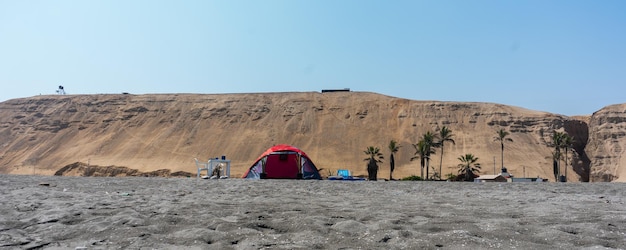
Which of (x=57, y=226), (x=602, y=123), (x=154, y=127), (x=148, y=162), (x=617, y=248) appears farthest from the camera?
(x=154, y=127)

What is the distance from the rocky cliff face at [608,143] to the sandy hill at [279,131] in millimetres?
138

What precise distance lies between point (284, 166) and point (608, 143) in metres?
51.2

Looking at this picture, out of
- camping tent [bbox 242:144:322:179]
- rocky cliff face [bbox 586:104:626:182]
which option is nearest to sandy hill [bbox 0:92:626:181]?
rocky cliff face [bbox 586:104:626:182]

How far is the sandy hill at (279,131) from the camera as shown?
6425cm

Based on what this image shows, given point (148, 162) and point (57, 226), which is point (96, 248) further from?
point (148, 162)

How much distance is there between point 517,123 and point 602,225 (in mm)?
69658

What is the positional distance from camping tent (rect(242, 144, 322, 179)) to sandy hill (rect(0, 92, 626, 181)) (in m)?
26.9

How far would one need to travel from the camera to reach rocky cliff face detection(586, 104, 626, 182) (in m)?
62.5

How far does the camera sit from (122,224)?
6.54 meters

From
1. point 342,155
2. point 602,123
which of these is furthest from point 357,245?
point 602,123

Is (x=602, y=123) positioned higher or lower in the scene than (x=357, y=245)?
higher

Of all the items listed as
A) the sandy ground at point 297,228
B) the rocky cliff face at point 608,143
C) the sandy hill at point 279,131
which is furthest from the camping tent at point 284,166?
the rocky cliff face at point 608,143

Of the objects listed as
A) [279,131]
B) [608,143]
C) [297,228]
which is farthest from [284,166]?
[608,143]

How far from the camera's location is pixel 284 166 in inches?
1345
